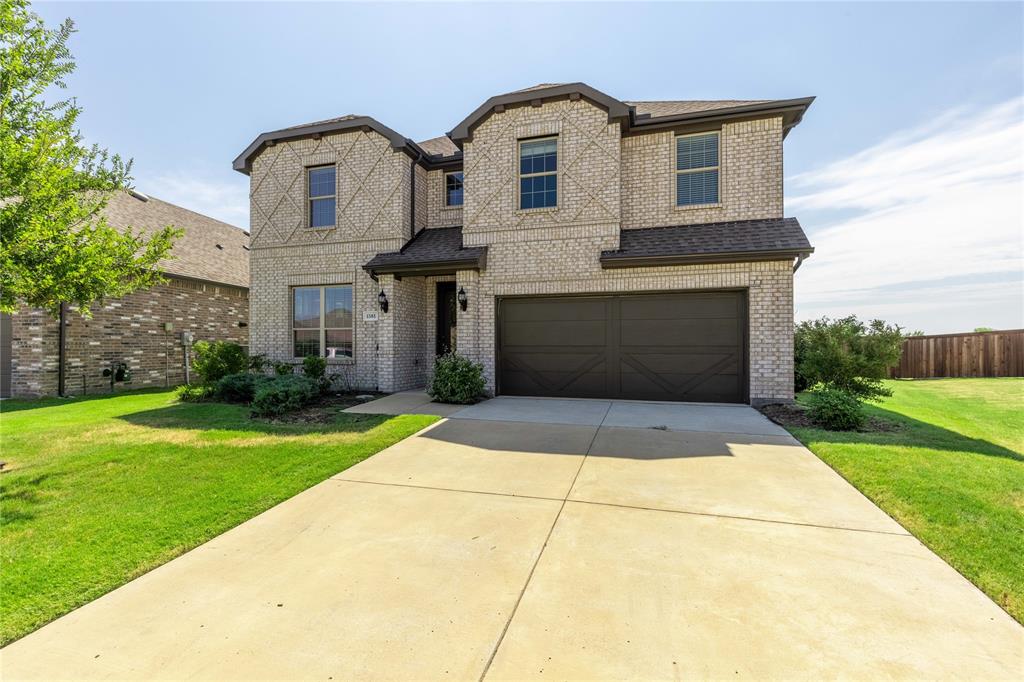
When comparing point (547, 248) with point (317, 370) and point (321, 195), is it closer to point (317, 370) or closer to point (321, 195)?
point (317, 370)

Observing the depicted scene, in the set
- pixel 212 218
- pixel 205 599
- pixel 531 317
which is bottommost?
pixel 205 599

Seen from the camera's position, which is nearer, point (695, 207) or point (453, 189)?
point (695, 207)

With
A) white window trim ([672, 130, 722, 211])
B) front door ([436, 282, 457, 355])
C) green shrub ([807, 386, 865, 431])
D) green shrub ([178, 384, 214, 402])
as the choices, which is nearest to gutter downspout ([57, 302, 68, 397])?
green shrub ([178, 384, 214, 402])

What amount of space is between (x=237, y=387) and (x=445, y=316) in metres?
5.30

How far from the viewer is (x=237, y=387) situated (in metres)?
9.73

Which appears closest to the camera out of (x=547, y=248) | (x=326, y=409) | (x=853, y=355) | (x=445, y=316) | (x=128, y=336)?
(x=853, y=355)

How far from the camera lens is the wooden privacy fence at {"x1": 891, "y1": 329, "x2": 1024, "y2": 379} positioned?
13484 millimetres

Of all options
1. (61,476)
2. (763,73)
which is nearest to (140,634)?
(61,476)

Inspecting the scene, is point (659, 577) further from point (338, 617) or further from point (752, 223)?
point (752, 223)

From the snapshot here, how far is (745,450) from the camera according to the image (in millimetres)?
Answer: 5629

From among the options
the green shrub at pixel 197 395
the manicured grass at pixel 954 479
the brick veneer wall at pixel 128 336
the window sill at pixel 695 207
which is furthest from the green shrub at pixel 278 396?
the window sill at pixel 695 207

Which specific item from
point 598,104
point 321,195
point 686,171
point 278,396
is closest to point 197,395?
point 278,396

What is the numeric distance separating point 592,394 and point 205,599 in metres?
8.19

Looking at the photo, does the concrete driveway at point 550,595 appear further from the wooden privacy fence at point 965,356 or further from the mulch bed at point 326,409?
the wooden privacy fence at point 965,356
